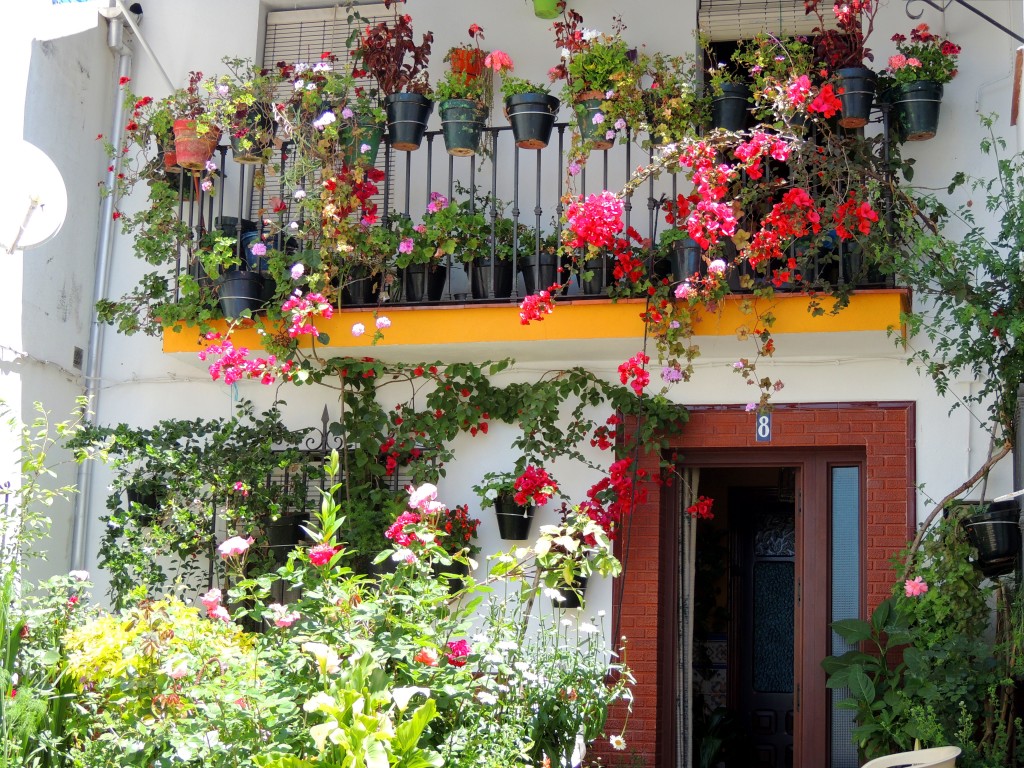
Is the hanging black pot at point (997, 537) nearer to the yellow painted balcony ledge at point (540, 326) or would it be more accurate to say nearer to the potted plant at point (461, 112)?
the yellow painted balcony ledge at point (540, 326)

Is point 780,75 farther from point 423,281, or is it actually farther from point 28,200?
point 28,200

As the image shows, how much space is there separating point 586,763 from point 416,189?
156 inches

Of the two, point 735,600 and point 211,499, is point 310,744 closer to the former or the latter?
point 211,499

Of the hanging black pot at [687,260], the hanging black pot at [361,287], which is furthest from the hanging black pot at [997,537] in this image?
the hanging black pot at [361,287]

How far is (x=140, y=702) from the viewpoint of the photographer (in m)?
4.99

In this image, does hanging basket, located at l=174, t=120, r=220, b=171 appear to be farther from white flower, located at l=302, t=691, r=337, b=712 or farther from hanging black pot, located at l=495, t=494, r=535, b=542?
white flower, located at l=302, t=691, r=337, b=712

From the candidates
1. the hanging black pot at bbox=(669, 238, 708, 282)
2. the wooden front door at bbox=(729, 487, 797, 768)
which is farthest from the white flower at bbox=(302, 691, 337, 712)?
the wooden front door at bbox=(729, 487, 797, 768)

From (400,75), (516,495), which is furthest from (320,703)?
(400,75)

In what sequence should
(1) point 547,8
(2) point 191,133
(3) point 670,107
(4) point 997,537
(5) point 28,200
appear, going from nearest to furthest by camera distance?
(5) point 28,200, (4) point 997,537, (3) point 670,107, (2) point 191,133, (1) point 547,8

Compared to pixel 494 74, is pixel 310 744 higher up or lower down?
lower down

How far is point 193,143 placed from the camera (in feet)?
25.5

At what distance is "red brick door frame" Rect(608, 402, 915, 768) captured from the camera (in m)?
7.23

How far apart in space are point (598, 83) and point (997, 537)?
11.3 ft

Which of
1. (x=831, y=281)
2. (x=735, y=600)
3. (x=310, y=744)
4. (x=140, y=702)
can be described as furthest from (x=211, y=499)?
(x=735, y=600)
